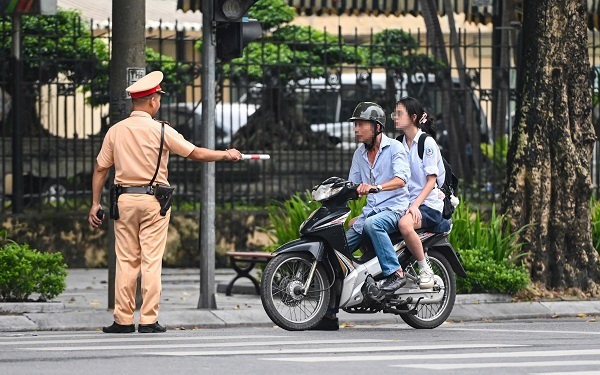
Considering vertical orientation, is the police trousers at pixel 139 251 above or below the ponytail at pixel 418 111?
below

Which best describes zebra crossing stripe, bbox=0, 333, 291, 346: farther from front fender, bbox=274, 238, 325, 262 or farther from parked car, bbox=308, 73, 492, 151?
parked car, bbox=308, 73, 492, 151

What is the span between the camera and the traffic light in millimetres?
12867

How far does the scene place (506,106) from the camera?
18688mm

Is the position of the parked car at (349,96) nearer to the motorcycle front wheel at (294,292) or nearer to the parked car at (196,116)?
the parked car at (196,116)

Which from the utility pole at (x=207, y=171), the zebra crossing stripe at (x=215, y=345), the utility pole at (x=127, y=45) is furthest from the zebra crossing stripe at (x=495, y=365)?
the utility pole at (x=127, y=45)

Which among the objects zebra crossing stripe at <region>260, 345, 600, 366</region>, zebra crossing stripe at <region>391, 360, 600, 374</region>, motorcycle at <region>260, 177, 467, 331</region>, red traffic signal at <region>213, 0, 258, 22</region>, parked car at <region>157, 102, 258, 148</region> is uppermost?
red traffic signal at <region>213, 0, 258, 22</region>

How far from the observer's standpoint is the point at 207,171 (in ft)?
42.7

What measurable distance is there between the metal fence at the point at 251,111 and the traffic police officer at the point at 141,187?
19.1 ft

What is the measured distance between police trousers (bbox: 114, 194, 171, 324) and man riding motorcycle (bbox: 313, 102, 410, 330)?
3.86 feet

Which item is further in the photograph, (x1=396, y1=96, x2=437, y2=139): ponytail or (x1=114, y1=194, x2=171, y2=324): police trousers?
(x1=396, y1=96, x2=437, y2=139): ponytail

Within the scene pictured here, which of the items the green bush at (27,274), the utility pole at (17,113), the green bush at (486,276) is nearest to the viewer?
the green bush at (27,274)

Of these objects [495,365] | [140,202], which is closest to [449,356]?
[495,365]

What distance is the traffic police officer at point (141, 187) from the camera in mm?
11203

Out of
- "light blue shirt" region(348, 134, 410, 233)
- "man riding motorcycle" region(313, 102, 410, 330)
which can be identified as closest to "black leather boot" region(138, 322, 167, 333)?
"man riding motorcycle" region(313, 102, 410, 330)
